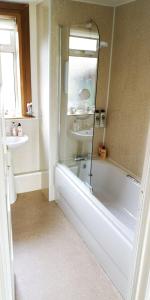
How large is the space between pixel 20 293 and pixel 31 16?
8.75ft

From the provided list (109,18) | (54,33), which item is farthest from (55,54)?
(109,18)

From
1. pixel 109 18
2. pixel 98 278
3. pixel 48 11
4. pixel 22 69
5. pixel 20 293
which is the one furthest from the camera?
pixel 22 69

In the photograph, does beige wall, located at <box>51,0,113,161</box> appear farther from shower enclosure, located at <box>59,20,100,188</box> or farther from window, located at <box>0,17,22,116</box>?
window, located at <box>0,17,22,116</box>

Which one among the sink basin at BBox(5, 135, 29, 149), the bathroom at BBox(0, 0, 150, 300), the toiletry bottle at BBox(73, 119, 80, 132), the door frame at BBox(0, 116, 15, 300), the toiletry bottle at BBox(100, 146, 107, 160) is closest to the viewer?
the door frame at BBox(0, 116, 15, 300)

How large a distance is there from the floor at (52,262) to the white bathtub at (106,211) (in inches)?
3.7

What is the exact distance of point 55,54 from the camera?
2490 millimetres

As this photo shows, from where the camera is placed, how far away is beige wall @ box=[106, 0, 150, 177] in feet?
7.72

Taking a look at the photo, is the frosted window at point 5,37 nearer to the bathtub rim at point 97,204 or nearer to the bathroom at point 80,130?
the bathroom at point 80,130

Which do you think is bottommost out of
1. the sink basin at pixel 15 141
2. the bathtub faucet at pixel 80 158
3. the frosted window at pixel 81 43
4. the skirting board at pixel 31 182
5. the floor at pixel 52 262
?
the floor at pixel 52 262

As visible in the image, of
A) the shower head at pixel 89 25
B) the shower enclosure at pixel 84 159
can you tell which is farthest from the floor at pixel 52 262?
the shower head at pixel 89 25

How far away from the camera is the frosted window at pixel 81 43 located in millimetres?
2541

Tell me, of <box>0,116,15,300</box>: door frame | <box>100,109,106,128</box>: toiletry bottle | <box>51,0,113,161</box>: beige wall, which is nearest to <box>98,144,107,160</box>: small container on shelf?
<box>100,109,106,128</box>: toiletry bottle

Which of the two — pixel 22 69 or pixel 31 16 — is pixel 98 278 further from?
pixel 31 16

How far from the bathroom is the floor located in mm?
12
